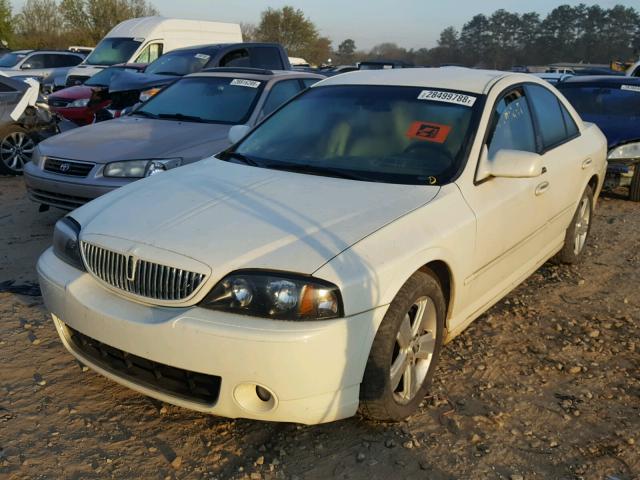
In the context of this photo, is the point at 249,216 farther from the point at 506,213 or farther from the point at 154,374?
the point at 506,213

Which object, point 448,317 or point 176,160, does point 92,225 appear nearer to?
point 448,317

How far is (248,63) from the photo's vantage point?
35.0 ft

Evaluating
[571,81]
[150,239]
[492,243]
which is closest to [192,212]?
[150,239]

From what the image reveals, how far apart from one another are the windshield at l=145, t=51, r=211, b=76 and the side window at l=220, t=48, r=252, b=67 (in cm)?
37

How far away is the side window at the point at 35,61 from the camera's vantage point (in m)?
18.3

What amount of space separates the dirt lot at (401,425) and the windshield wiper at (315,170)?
1.18 meters

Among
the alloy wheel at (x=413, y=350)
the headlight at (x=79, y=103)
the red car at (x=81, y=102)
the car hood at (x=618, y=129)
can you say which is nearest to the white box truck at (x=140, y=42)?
the red car at (x=81, y=102)

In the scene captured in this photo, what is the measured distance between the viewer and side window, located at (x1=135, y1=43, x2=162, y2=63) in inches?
568

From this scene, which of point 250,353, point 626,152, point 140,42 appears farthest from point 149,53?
point 250,353

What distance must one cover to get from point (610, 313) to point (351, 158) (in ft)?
7.14

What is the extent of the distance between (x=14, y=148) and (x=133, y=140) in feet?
12.5

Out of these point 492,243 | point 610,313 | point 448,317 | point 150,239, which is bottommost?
point 610,313

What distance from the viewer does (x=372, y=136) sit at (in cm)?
375

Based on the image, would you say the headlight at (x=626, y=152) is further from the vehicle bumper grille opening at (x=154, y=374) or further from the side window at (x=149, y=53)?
the side window at (x=149, y=53)
